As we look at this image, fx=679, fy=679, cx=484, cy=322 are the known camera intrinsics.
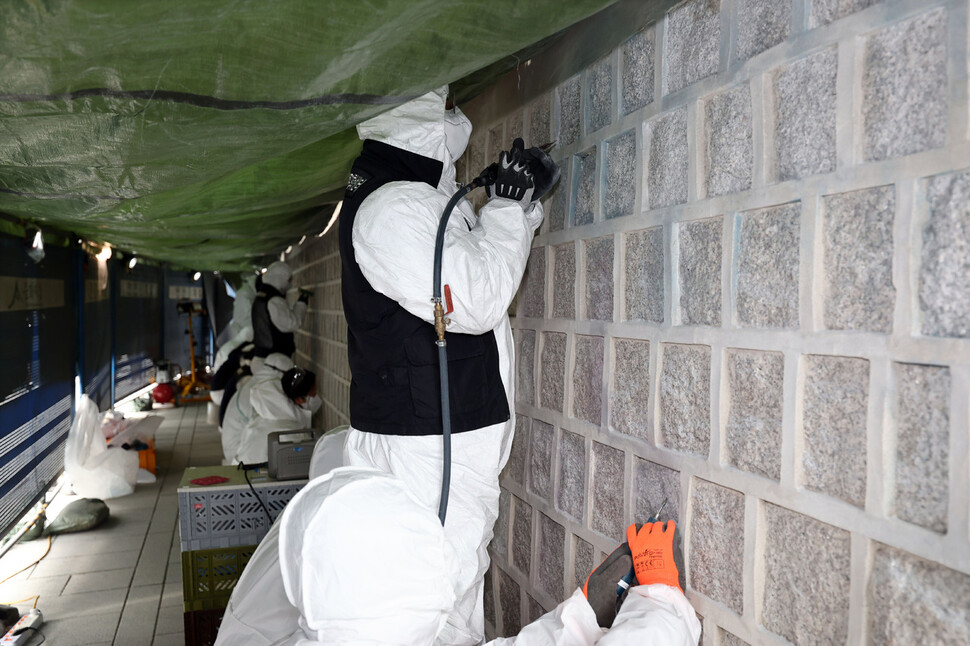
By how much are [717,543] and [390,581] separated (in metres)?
0.62

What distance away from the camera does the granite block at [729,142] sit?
1.21m

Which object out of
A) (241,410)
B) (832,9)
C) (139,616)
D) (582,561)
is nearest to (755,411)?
(832,9)

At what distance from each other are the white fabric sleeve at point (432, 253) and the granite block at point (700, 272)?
506 millimetres

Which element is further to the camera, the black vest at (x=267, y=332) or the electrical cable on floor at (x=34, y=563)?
the black vest at (x=267, y=332)

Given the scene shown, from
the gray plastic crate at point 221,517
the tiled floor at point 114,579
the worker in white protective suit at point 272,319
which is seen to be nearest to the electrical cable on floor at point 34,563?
the tiled floor at point 114,579

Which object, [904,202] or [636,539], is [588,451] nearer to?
[636,539]

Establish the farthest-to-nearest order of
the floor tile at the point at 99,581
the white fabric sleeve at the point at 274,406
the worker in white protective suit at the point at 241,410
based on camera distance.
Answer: the worker in white protective suit at the point at 241,410
the white fabric sleeve at the point at 274,406
the floor tile at the point at 99,581

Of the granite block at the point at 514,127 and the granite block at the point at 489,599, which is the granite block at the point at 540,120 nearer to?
the granite block at the point at 514,127

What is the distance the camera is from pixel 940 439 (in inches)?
35.0

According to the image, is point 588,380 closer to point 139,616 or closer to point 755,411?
point 755,411

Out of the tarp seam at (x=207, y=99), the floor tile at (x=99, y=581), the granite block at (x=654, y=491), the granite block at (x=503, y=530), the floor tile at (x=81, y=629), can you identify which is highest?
the tarp seam at (x=207, y=99)

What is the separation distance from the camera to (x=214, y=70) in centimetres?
131

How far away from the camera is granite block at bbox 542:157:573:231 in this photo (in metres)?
1.85

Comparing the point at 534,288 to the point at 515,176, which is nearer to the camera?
the point at 515,176
